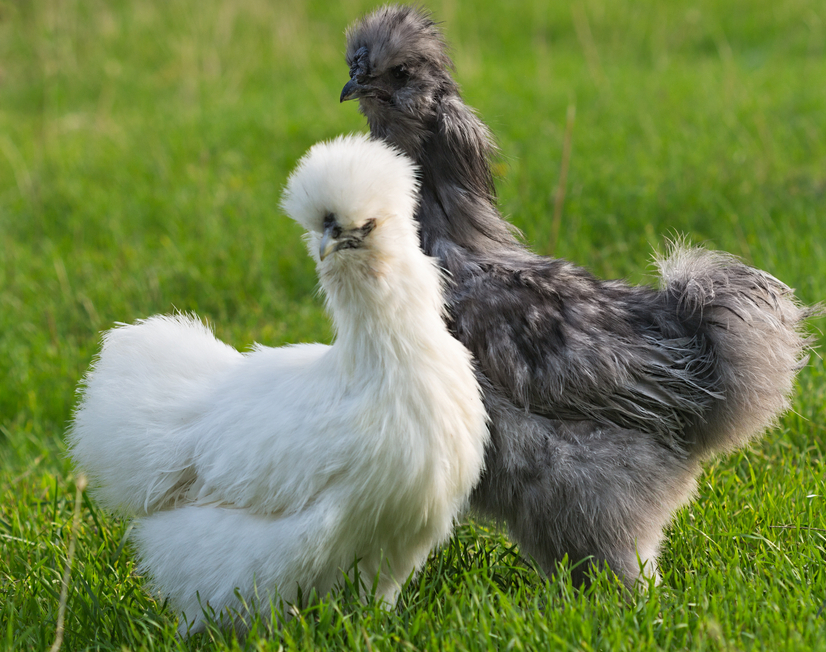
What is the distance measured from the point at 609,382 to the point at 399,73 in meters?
1.53

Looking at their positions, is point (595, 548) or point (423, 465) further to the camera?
point (595, 548)

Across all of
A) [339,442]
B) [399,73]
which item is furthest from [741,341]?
[399,73]

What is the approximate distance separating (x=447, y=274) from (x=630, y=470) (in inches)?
38.8

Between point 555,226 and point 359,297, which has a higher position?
point 359,297

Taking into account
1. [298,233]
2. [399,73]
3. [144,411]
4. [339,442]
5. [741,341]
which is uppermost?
[399,73]

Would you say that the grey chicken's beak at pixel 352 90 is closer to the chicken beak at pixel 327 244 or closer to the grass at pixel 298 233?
the chicken beak at pixel 327 244

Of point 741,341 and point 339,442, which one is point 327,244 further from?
point 741,341

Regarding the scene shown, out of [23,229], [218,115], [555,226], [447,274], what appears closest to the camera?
[447,274]

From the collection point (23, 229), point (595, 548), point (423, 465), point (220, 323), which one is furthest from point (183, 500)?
point (23, 229)

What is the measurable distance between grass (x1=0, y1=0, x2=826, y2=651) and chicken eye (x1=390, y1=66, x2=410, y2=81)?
1.93 metres

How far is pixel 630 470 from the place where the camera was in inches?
119

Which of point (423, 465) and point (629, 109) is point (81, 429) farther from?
A: point (629, 109)

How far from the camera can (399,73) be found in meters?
3.53

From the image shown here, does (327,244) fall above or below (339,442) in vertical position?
above
